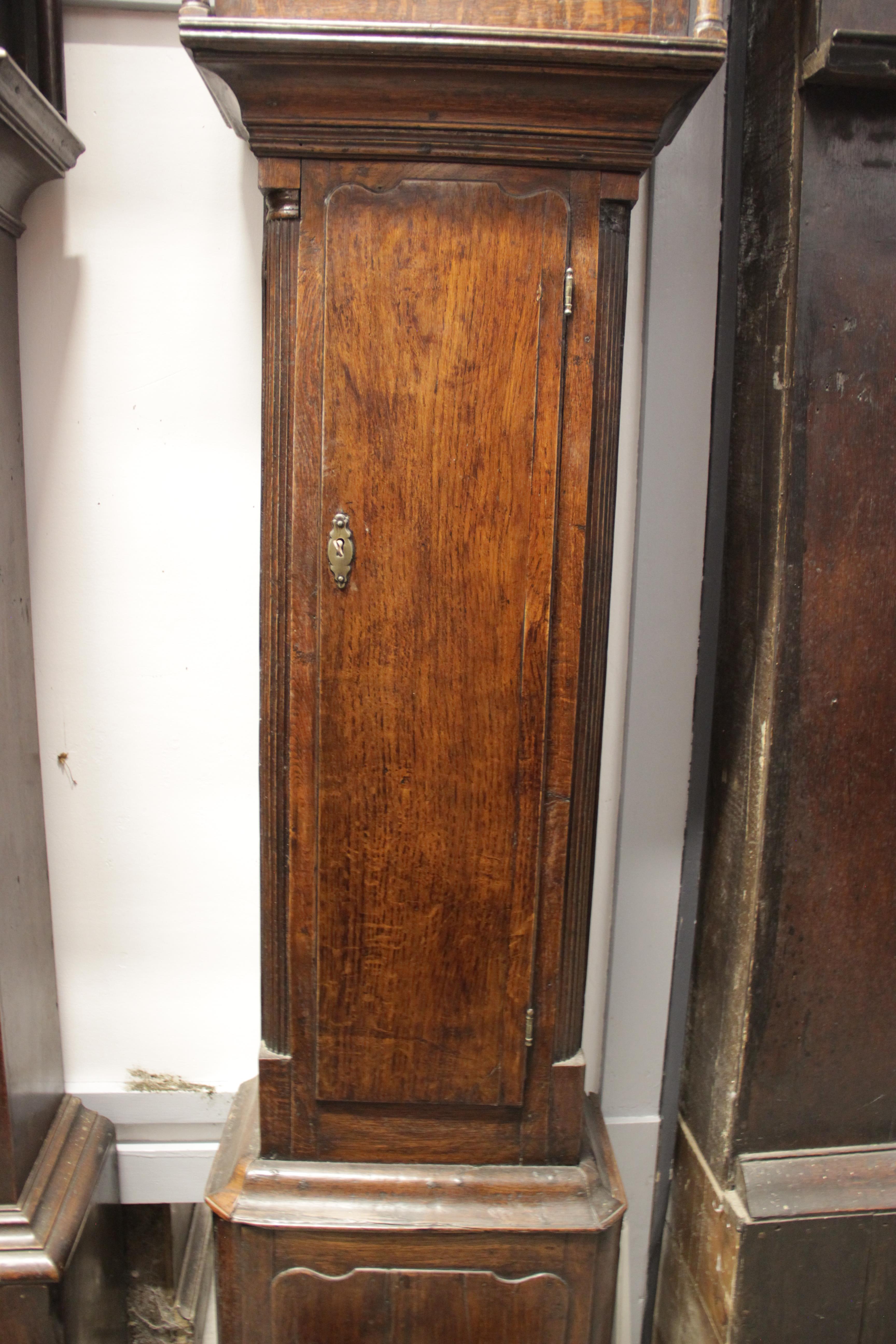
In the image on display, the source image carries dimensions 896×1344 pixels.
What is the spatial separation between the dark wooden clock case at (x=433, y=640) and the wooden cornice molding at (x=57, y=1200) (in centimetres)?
26

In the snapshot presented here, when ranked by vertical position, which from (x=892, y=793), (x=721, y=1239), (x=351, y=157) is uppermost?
(x=351, y=157)

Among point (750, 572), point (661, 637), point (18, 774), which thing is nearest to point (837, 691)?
point (750, 572)

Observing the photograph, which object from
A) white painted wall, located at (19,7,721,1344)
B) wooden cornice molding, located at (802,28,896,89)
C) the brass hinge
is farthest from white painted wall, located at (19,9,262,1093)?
wooden cornice molding, located at (802,28,896,89)

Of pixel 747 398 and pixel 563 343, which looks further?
pixel 747 398

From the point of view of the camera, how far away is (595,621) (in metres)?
1.19

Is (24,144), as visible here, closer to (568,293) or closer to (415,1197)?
(568,293)

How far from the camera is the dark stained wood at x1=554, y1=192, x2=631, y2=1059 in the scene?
112 centimetres

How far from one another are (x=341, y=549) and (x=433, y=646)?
0.55 ft

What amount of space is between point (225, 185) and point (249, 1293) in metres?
1.63

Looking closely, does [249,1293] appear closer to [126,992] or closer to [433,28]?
[126,992]

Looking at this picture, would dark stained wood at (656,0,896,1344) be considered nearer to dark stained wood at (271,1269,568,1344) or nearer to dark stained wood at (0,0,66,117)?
dark stained wood at (271,1269,568,1344)

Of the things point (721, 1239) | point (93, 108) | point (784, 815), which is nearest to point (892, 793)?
point (784, 815)

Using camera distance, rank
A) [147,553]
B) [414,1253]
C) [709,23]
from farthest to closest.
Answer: [147,553] → [414,1253] → [709,23]

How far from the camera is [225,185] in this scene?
1.40 meters
